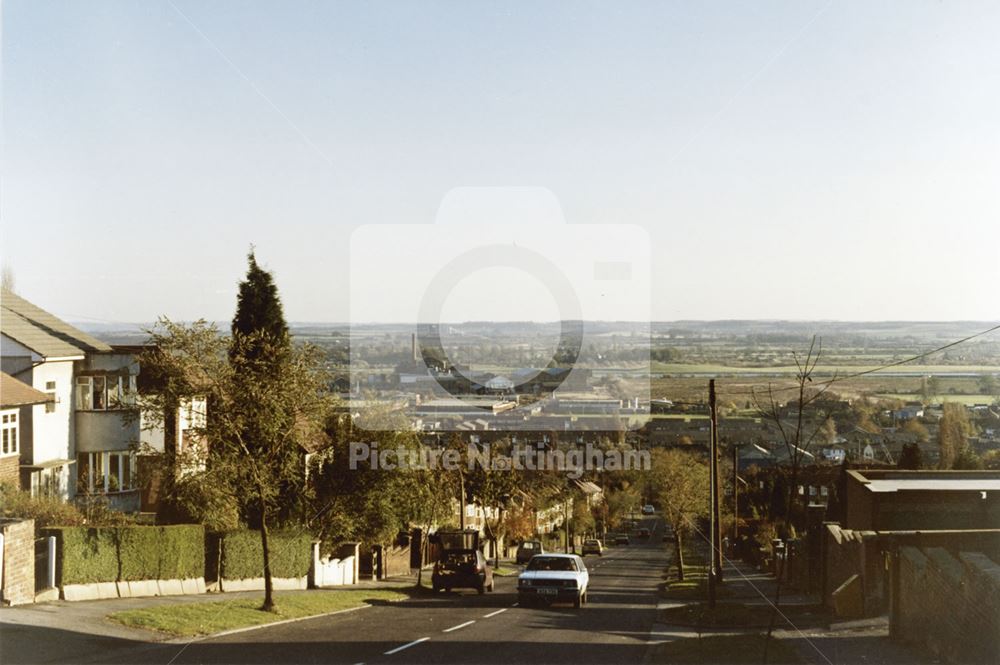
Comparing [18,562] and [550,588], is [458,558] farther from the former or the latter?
[18,562]

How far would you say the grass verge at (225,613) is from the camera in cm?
1811

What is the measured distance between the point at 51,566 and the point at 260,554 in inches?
362

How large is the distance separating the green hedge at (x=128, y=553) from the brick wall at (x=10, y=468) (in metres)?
9.17

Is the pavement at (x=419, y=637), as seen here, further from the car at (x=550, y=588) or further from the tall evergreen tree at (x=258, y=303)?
the tall evergreen tree at (x=258, y=303)

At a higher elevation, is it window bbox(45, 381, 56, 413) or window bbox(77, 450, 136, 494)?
window bbox(45, 381, 56, 413)

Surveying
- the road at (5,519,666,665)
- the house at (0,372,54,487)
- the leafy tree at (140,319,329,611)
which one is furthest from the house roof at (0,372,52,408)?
the road at (5,519,666,665)

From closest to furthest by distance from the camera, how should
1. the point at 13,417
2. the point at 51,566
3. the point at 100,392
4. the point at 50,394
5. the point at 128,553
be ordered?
1. the point at 51,566
2. the point at 128,553
3. the point at 13,417
4. the point at 50,394
5. the point at 100,392

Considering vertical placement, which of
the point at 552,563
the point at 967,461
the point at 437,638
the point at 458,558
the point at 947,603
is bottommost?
the point at 458,558

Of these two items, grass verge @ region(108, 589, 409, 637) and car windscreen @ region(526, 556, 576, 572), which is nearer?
grass verge @ region(108, 589, 409, 637)

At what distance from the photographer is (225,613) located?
A: 67.7ft

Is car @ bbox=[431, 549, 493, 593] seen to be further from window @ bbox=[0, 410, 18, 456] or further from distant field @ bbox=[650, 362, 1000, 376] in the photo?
window @ bbox=[0, 410, 18, 456]

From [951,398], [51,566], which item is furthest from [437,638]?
[951,398]

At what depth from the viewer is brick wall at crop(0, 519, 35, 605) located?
19234mm

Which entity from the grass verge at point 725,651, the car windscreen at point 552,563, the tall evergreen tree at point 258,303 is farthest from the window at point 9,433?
the grass verge at point 725,651
